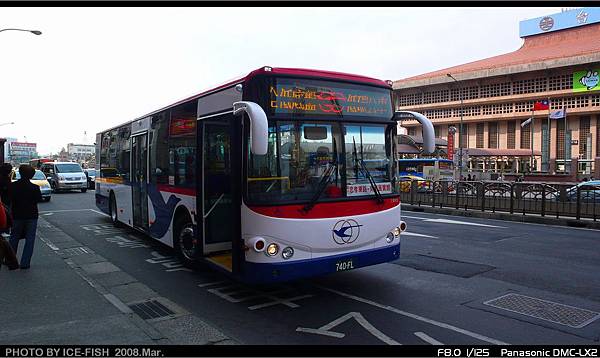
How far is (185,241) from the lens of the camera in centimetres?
835

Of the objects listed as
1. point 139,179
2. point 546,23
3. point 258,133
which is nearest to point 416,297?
point 258,133

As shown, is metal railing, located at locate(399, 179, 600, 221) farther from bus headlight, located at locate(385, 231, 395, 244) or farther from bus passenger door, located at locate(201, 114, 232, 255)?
bus passenger door, located at locate(201, 114, 232, 255)

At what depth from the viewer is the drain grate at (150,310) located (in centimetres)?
580

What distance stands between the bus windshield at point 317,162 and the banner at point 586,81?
2530 inches

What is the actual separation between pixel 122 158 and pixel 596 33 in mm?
80248

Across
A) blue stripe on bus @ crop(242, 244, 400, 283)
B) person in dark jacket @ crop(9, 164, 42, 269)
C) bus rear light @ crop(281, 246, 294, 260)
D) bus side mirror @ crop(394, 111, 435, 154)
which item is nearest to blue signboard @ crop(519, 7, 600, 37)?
bus side mirror @ crop(394, 111, 435, 154)

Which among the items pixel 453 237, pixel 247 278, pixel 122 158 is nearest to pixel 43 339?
pixel 247 278

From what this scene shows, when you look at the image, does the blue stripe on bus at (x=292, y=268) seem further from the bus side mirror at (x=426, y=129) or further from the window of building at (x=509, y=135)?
the window of building at (x=509, y=135)

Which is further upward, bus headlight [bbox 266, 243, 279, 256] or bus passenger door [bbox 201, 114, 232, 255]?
bus passenger door [bbox 201, 114, 232, 255]

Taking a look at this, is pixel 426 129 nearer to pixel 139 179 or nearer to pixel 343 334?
pixel 343 334

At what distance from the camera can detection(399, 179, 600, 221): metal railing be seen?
618 inches

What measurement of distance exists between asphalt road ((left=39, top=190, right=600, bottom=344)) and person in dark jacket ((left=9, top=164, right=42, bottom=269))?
1.58m

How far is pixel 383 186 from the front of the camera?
6.90 m

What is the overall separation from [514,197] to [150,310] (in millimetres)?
15422
